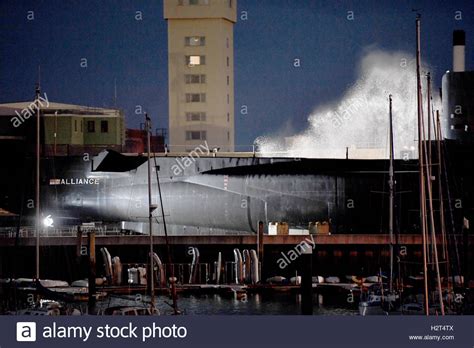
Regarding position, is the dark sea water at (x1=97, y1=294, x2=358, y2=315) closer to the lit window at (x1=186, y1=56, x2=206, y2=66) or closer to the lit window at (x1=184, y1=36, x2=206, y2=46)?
the lit window at (x1=186, y1=56, x2=206, y2=66)

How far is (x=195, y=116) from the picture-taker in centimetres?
6041

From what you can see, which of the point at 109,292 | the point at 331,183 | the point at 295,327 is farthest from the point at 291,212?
the point at 295,327

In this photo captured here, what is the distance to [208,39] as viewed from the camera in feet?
201

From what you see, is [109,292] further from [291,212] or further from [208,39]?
[208,39]

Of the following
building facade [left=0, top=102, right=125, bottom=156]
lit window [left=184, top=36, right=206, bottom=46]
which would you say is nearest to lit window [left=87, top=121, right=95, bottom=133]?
building facade [left=0, top=102, right=125, bottom=156]

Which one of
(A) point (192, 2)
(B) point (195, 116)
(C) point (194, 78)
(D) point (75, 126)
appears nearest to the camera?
(D) point (75, 126)

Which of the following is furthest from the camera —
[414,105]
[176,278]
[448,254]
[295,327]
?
[414,105]

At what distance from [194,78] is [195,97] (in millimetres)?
1158

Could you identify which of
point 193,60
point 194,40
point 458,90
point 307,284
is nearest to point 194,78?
point 193,60

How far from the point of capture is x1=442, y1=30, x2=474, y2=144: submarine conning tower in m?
38.8

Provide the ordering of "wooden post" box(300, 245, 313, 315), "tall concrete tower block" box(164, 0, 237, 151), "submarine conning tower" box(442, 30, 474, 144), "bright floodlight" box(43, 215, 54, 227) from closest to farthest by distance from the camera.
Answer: "wooden post" box(300, 245, 313, 315) → "submarine conning tower" box(442, 30, 474, 144) → "bright floodlight" box(43, 215, 54, 227) → "tall concrete tower block" box(164, 0, 237, 151)

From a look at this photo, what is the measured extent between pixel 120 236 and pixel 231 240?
352 cm

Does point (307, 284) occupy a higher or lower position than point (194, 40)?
lower

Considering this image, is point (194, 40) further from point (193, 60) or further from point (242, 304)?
point (242, 304)
